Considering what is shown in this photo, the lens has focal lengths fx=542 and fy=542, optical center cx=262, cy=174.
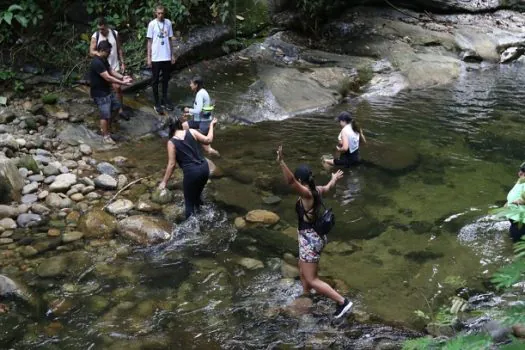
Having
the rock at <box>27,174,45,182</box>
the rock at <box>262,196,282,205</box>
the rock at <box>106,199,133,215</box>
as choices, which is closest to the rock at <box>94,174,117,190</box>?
the rock at <box>106,199,133,215</box>

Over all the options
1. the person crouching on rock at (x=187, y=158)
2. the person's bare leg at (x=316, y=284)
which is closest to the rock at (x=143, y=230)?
the person crouching on rock at (x=187, y=158)

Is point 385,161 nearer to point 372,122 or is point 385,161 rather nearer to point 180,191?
point 372,122

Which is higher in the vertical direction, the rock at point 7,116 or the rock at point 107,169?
the rock at point 7,116

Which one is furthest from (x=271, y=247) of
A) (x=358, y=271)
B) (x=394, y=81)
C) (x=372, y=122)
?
(x=394, y=81)

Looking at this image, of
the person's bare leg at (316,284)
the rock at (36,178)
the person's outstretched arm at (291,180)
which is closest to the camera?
the person's outstretched arm at (291,180)

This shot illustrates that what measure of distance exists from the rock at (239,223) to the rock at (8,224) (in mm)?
3113

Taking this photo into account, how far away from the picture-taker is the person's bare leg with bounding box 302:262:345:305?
19.6ft

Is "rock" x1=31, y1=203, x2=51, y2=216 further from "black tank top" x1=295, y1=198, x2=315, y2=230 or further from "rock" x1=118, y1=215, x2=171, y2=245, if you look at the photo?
"black tank top" x1=295, y1=198, x2=315, y2=230

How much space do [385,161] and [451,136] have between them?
2254 mm

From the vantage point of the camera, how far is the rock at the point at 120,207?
26.5 feet

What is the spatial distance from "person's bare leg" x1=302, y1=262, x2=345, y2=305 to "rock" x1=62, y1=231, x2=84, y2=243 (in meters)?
3.34

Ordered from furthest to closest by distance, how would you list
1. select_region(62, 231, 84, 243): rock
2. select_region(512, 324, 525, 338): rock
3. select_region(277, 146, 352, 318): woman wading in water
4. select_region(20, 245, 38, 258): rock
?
select_region(62, 231, 84, 243): rock < select_region(20, 245, 38, 258): rock < select_region(277, 146, 352, 318): woman wading in water < select_region(512, 324, 525, 338): rock

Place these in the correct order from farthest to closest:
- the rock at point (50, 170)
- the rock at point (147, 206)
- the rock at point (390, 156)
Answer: the rock at point (390, 156) → the rock at point (50, 170) → the rock at point (147, 206)

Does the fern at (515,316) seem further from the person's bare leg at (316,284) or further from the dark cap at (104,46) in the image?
the dark cap at (104,46)
